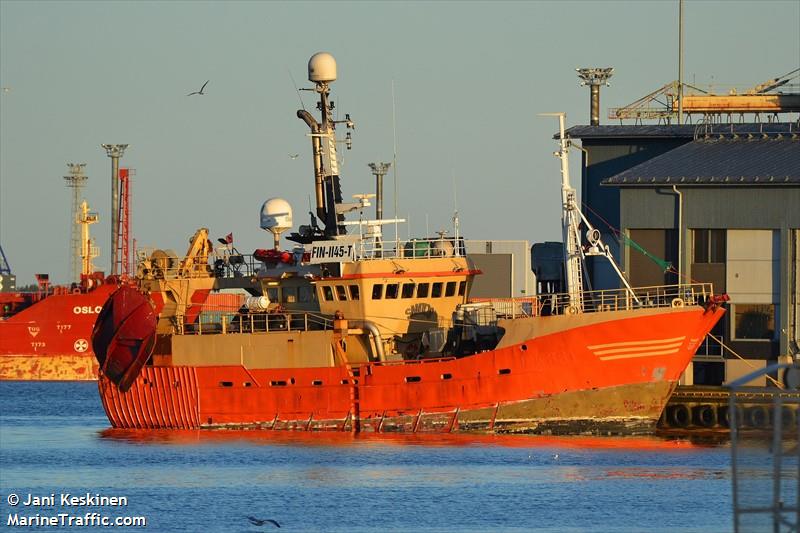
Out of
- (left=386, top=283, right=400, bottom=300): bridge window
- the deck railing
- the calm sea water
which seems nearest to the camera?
the calm sea water

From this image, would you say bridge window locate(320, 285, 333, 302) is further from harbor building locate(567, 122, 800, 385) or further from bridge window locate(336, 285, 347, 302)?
harbor building locate(567, 122, 800, 385)

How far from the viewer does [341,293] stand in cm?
4988

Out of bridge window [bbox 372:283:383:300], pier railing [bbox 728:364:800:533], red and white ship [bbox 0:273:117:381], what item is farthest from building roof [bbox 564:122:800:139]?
red and white ship [bbox 0:273:117:381]

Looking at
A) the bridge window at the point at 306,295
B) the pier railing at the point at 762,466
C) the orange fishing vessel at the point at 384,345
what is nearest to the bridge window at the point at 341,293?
the orange fishing vessel at the point at 384,345

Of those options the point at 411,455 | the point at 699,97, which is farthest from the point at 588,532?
the point at 699,97

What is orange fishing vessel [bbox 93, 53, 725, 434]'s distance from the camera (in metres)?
45.8

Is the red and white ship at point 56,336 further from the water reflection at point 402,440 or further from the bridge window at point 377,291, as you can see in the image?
the bridge window at point 377,291

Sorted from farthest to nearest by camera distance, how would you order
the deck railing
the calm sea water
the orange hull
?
1. the deck railing
2. the orange hull
3. the calm sea water

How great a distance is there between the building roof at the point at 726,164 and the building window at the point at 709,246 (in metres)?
1.75

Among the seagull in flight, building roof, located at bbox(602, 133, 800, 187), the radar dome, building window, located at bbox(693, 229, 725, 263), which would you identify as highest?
the radar dome

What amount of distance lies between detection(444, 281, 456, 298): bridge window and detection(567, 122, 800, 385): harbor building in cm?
693

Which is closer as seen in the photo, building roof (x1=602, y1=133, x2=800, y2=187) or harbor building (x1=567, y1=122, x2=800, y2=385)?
harbor building (x1=567, y1=122, x2=800, y2=385)

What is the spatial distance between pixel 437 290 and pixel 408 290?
1049 millimetres

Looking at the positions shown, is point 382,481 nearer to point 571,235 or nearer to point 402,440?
point 402,440
